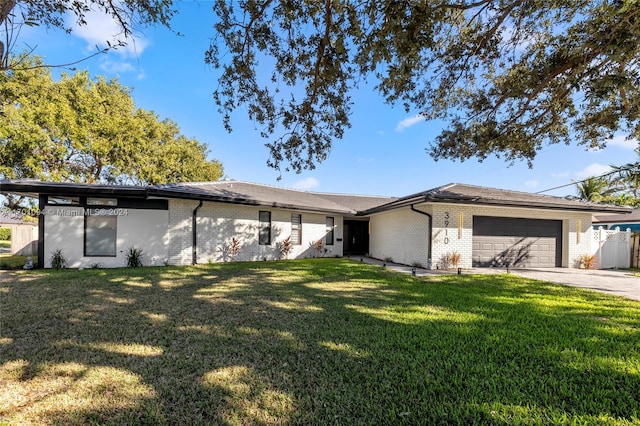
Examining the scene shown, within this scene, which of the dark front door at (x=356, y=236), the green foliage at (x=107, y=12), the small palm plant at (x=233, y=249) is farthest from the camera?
the dark front door at (x=356, y=236)

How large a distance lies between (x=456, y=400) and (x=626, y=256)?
16410 millimetres

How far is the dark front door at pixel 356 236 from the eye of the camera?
1834 centimetres

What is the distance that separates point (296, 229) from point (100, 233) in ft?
27.2

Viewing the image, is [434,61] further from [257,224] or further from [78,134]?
[78,134]

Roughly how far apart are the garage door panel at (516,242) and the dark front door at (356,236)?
25.5ft

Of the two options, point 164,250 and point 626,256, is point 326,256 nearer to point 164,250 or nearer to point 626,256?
point 164,250

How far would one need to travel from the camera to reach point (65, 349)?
3.38 m

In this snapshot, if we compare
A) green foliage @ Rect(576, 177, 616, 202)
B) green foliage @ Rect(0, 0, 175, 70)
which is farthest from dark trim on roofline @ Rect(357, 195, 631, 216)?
green foliage @ Rect(576, 177, 616, 202)

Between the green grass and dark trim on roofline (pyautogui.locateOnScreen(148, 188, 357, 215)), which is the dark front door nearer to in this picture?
dark trim on roofline (pyautogui.locateOnScreen(148, 188, 357, 215))

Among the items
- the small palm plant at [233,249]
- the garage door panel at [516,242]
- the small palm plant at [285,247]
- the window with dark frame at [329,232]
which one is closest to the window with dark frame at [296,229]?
the small palm plant at [285,247]

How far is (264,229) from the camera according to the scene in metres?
13.7

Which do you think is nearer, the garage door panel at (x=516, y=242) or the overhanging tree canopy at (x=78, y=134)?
the garage door panel at (x=516, y=242)

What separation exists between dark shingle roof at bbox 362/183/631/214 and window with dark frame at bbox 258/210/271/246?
19.0 ft

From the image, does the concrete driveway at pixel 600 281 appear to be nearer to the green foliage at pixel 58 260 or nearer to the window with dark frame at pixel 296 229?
the window with dark frame at pixel 296 229
